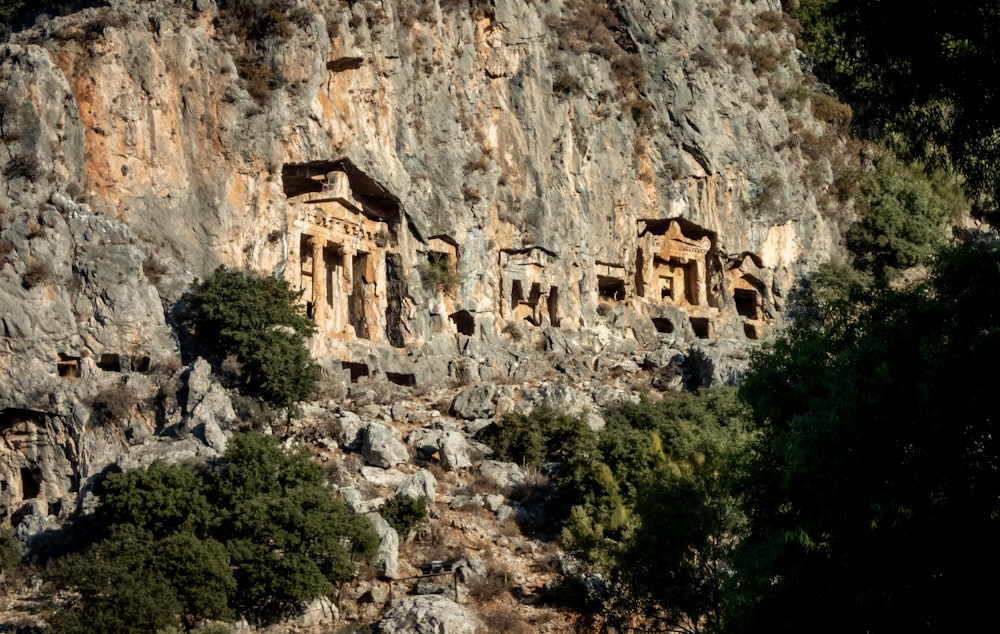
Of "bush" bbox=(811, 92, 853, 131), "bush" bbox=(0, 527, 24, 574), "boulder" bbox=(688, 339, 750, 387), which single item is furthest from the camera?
"bush" bbox=(811, 92, 853, 131)

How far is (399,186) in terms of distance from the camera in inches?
1764

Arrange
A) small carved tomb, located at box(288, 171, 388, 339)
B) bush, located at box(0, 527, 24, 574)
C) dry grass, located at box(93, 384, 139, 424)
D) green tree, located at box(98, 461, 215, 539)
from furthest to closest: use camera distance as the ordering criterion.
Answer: small carved tomb, located at box(288, 171, 388, 339) → dry grass, located at box(93, 384, 139, 424) → bush, located at box(0, 527, 24, 574) → green tree, located at box(98, 461, 215, 539)

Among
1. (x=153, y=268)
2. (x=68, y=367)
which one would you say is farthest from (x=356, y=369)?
(x=68, y=367)

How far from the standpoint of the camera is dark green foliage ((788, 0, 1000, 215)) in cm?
1805

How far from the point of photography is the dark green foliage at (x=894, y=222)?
5597 centimetres

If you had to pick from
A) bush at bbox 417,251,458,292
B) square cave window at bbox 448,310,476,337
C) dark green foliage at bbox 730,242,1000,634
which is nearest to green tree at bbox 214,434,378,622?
bush at bbox 417,251,458,292

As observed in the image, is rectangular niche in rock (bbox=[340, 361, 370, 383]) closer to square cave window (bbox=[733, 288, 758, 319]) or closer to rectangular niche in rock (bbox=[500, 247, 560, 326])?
rectangular niche in rock (bbox=[500, 247, 560, 326])

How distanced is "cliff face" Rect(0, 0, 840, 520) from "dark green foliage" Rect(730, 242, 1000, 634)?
72.1ft

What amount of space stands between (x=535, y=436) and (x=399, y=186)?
10319 millimetres

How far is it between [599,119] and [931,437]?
119 ft

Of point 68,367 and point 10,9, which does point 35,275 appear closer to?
point 68,367

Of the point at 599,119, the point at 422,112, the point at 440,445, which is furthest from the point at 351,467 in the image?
the point at 599,119

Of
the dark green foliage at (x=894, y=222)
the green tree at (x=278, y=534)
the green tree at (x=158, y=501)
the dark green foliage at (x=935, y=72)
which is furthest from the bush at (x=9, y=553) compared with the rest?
the dark green foliage at (x=894, y=222)

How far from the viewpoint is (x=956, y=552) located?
1568cm
